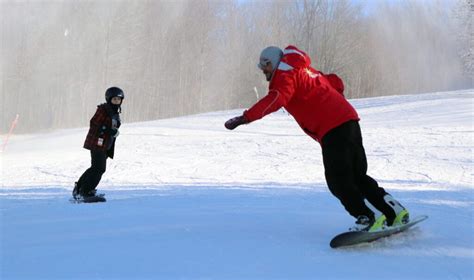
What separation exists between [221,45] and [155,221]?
4163 cm

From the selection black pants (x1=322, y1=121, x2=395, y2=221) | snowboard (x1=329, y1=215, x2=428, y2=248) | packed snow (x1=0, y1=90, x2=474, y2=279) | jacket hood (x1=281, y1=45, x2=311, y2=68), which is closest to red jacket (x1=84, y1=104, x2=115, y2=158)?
packed snow (x1=0, y1=90, x2=474, y2=279)

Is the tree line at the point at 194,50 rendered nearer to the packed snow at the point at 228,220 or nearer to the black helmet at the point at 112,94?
the packed snow at the point at 228,220

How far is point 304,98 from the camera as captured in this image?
12.0ft

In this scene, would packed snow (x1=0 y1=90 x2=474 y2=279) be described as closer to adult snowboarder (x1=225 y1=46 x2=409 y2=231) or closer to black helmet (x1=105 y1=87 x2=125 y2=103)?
adult snowboarder (x1=225 y1=46 x2=409 y2=231)

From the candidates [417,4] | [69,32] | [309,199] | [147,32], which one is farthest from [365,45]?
[309,199]

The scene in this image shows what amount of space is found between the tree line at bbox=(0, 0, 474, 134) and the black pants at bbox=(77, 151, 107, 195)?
83.6 feet

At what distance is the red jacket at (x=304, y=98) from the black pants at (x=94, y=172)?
3061 millimetres

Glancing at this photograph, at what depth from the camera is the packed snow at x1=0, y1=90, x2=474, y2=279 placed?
3.15 metres

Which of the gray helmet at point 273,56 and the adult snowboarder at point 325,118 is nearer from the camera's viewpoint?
the adult snowboarder at point 325,118

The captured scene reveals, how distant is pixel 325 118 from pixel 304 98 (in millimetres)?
199

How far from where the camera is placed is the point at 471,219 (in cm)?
444

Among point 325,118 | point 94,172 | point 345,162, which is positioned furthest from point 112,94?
point 345,162

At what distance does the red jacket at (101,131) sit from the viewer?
20.0 feet

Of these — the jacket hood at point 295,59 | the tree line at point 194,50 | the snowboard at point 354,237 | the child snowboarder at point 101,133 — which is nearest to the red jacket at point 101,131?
the child snowboarder at point 101,133
